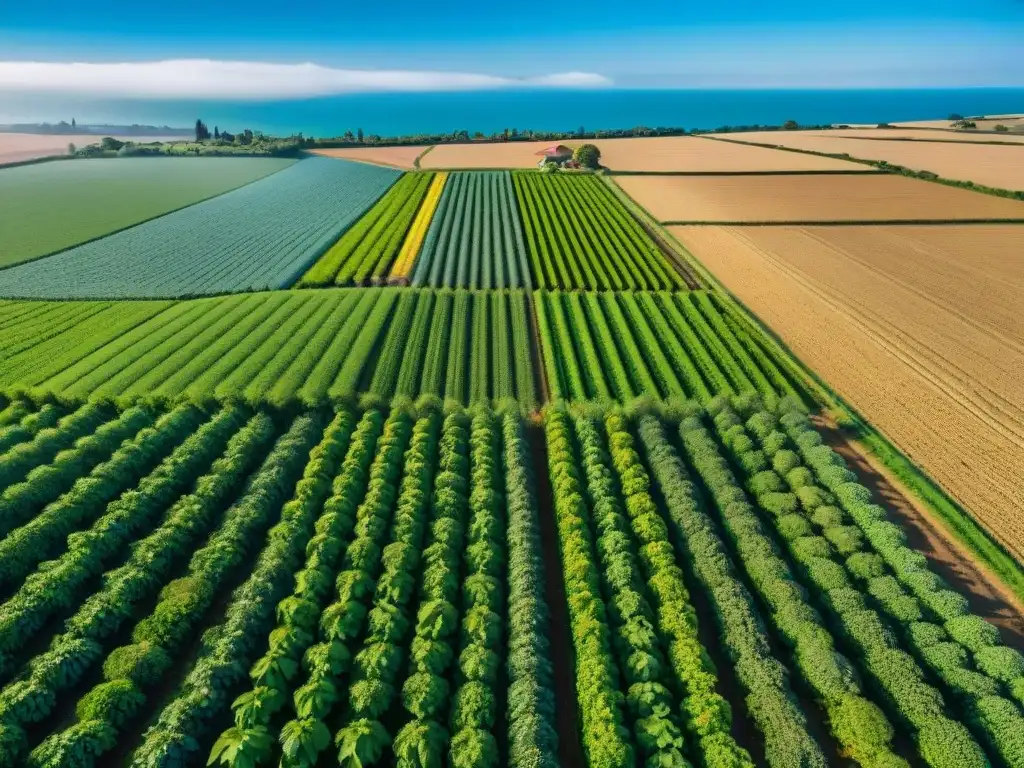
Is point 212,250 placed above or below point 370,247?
below

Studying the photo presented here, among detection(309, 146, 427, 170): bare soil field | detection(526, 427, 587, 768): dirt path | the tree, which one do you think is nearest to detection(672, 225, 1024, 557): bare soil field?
detection(526, 427, 587, 768): dirt path

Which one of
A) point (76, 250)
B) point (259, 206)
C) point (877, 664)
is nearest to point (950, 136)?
point (259, 206)

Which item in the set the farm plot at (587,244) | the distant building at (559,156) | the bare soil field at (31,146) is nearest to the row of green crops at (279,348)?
the farm plot at (587,244)

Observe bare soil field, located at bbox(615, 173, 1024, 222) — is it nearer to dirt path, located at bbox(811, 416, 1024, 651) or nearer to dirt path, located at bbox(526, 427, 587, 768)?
dirt path, located at bbox(811, 416, 1024, 651)

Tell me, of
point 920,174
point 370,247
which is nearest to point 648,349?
point 370,247

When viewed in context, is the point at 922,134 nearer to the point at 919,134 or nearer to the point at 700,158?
the point at 919,134

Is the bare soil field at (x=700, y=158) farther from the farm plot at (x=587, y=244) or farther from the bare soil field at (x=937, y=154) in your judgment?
the farm plot at (x=587, y=244)
